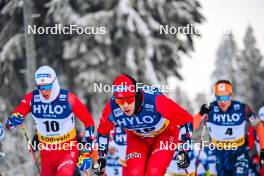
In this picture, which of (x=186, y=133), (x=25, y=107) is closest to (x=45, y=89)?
(x=25, y=107)

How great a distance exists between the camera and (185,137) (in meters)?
6.83

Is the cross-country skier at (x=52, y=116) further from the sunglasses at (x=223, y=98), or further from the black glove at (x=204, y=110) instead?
the sunglasses at (x=223, y=98)

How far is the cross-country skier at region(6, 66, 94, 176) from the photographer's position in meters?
8.00

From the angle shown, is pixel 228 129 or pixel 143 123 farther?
pixel 228 129

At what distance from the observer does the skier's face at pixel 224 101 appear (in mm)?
9883

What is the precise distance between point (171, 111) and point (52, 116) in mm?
2227

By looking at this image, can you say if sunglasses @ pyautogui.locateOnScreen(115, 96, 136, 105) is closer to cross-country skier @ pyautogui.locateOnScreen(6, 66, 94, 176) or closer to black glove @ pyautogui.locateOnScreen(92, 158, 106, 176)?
black glove @ pyautogui.locateOnScreen(92, 158, 106, 176)

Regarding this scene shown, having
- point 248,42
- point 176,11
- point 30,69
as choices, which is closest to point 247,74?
point 248,42

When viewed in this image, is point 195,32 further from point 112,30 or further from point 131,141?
point 131,141

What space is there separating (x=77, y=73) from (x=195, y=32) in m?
5.29

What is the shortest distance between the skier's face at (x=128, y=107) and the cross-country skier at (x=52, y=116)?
1311 millimetres

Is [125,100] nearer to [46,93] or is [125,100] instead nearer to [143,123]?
[143,123]

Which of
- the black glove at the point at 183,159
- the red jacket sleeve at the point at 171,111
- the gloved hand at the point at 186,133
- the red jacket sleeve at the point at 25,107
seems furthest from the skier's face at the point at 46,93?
the black glove at the point at 183,159

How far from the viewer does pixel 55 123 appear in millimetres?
8195
